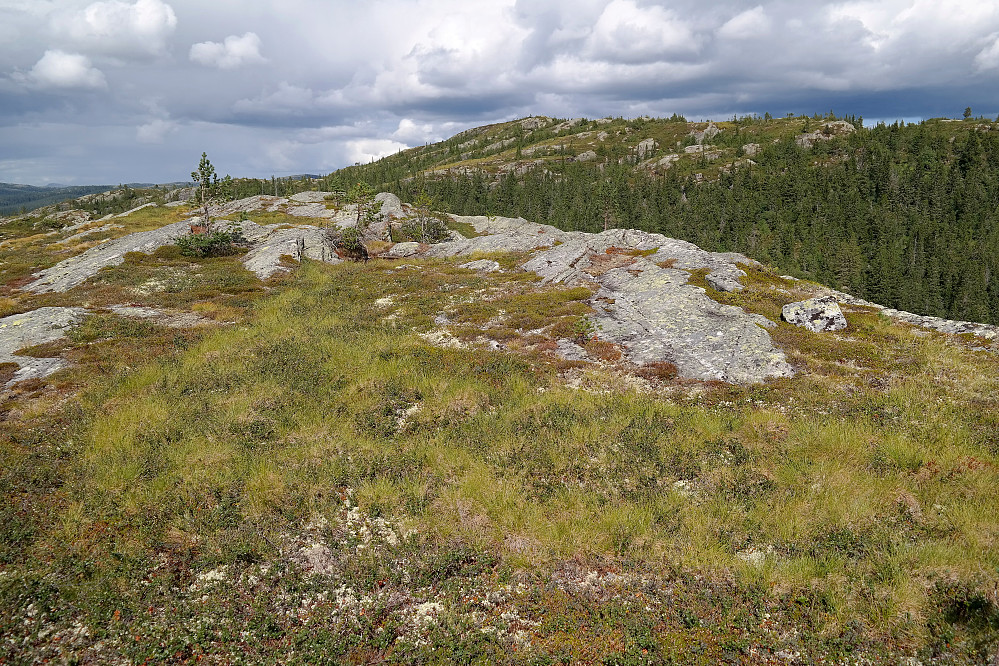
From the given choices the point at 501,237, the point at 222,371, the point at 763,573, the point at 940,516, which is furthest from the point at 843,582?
the point at 501,237

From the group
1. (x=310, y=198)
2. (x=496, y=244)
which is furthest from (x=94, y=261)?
(x=310, y=198)

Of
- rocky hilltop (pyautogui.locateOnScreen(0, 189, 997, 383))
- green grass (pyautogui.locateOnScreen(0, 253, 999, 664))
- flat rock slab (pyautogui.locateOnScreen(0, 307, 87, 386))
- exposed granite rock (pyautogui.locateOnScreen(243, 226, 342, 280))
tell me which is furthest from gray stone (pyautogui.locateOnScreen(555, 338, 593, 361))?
exposed granite rock (pyautogui.locateOnScreen(243, 226, 342, 280))

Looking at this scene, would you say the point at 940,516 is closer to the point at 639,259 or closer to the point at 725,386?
the point at 725,386

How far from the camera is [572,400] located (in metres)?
17.0

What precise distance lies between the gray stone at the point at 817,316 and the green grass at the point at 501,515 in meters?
5.22

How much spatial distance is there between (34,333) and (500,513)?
30519mm

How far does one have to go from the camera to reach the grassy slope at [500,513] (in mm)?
8102

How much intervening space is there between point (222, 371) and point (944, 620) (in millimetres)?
23999

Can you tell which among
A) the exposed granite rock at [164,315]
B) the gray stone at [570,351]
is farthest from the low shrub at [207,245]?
the gray stone at [570,351]

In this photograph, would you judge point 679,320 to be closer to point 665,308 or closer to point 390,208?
point 665,308

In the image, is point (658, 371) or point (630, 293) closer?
point (658, 371)

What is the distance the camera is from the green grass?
809 cm

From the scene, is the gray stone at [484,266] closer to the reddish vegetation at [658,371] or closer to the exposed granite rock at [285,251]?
the exposed granite rock at [285,251]

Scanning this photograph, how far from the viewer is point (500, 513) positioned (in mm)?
11164
